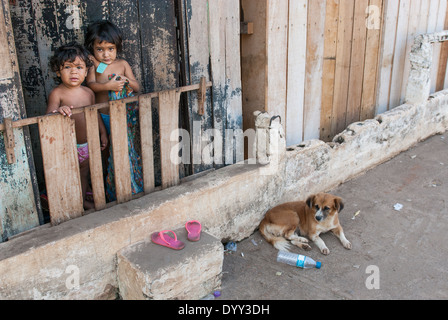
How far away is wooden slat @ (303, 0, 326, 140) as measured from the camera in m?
4.64

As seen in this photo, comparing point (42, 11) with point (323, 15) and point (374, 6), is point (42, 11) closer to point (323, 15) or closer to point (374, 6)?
point (323, 15)

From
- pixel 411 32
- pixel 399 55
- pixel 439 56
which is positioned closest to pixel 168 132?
pixel 399 55

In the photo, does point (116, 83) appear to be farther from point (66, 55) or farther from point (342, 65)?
point (342, 65)

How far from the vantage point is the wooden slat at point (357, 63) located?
5.29m

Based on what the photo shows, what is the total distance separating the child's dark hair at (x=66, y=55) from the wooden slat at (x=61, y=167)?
391 mm

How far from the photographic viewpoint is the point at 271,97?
4.35m

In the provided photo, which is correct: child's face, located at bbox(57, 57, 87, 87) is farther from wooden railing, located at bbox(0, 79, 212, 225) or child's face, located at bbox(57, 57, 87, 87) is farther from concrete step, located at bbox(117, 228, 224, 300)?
concrete step, located at bbox(117, 228, 224, 300)

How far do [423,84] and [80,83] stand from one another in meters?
4.90

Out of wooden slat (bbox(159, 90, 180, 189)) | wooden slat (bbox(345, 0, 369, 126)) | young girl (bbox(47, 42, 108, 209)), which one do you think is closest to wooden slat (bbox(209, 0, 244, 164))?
wooden slat (bbox(159, 90, 180, 189))

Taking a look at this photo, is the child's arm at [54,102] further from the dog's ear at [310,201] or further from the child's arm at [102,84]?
the dog's ear at [310,201]

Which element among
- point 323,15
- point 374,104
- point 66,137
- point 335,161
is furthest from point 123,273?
point 374,104

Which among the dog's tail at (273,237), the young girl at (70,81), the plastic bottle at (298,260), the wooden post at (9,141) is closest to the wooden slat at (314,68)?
the dog's tail at (273,237)

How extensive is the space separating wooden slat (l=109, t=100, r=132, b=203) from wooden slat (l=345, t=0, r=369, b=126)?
323cm

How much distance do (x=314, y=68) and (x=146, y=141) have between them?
2283 mm
